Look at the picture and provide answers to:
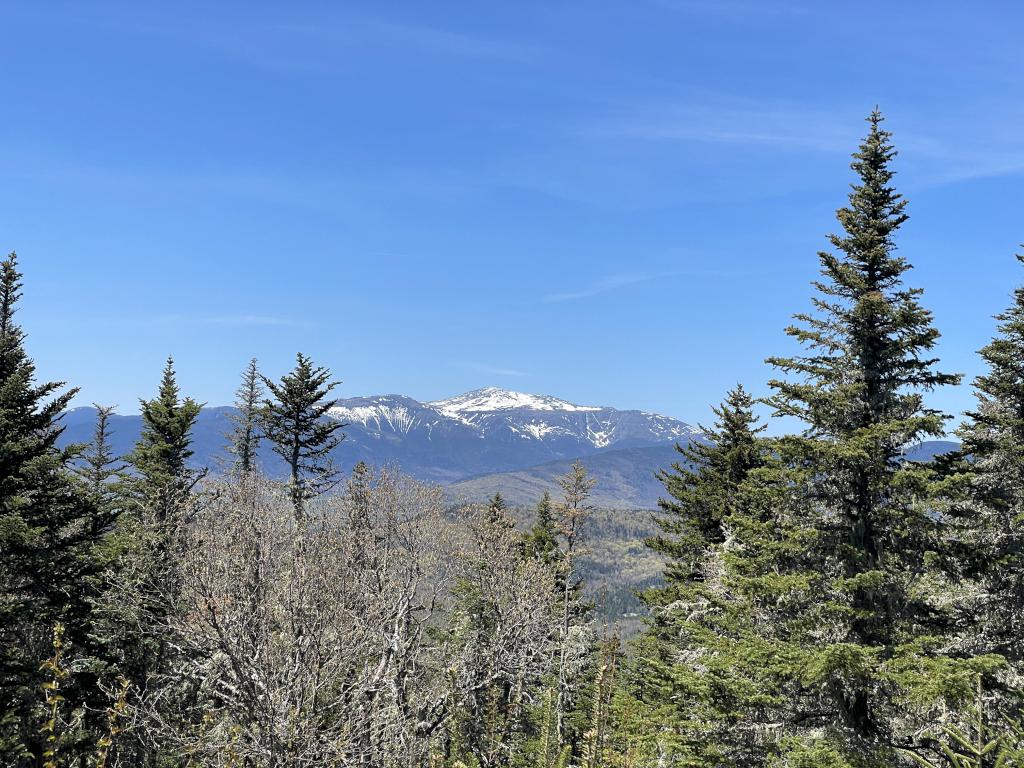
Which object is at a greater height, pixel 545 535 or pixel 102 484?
pixel 102 484

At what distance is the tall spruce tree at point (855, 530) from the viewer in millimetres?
14742

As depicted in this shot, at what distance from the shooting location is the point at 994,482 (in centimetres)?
1703

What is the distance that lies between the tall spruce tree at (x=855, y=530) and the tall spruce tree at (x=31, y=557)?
17864mm

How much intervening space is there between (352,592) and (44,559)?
8.36 metres

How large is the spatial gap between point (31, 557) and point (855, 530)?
20.9 metres

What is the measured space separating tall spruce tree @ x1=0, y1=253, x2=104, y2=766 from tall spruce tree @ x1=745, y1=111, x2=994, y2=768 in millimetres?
17864

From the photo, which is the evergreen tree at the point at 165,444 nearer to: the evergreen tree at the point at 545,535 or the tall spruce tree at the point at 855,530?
the evergreen tree at the point at 545,535

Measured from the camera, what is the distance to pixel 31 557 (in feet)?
58.7

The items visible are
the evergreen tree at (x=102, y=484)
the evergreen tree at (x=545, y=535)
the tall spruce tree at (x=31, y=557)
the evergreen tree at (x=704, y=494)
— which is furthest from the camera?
the evergreen tree at (x=545, y=535)

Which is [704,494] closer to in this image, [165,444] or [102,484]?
[165,444]

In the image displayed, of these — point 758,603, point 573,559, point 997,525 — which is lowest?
point 573,559

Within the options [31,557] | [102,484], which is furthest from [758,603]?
[102,484]

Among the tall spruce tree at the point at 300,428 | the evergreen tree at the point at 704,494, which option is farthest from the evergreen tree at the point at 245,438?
the evergreen tree at the point at 704,494

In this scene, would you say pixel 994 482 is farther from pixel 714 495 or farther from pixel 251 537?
pixel 251 537
